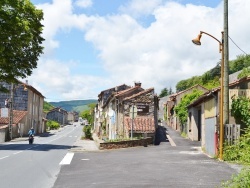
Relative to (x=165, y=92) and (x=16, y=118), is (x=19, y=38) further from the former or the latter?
(x=165, y=92)

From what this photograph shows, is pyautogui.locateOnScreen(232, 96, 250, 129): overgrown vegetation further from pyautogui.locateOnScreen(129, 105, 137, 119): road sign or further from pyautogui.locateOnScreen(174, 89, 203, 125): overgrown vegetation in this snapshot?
pyautogui.locateOnScreen(174, 89, 203, 125): overgrown vegetation

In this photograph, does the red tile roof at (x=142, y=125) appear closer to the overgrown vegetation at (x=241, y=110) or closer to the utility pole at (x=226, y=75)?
the overgrown vegetation at (x=241, y=110)

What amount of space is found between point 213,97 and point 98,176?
431 inches

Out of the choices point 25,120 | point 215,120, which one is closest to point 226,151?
point 215,120

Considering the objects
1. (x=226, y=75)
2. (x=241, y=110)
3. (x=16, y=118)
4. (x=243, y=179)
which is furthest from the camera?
(x=16, y=118)

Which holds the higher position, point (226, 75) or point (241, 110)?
point (226, 75)

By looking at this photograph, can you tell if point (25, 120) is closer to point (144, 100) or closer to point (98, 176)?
point (144, 100)

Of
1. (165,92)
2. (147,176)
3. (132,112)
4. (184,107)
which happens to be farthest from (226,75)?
(165,92)

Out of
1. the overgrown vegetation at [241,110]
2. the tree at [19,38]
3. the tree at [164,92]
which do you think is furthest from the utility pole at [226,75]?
the tree at [164,92]

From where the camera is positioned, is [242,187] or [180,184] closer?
[242,187]

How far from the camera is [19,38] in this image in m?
29.0

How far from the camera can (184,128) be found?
4384 centimetres

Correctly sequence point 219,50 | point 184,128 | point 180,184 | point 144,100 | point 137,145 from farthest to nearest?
point 184,128
point 144,100
point 137,145
point 219,50
point 180,184

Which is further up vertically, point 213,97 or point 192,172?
point 213,97
